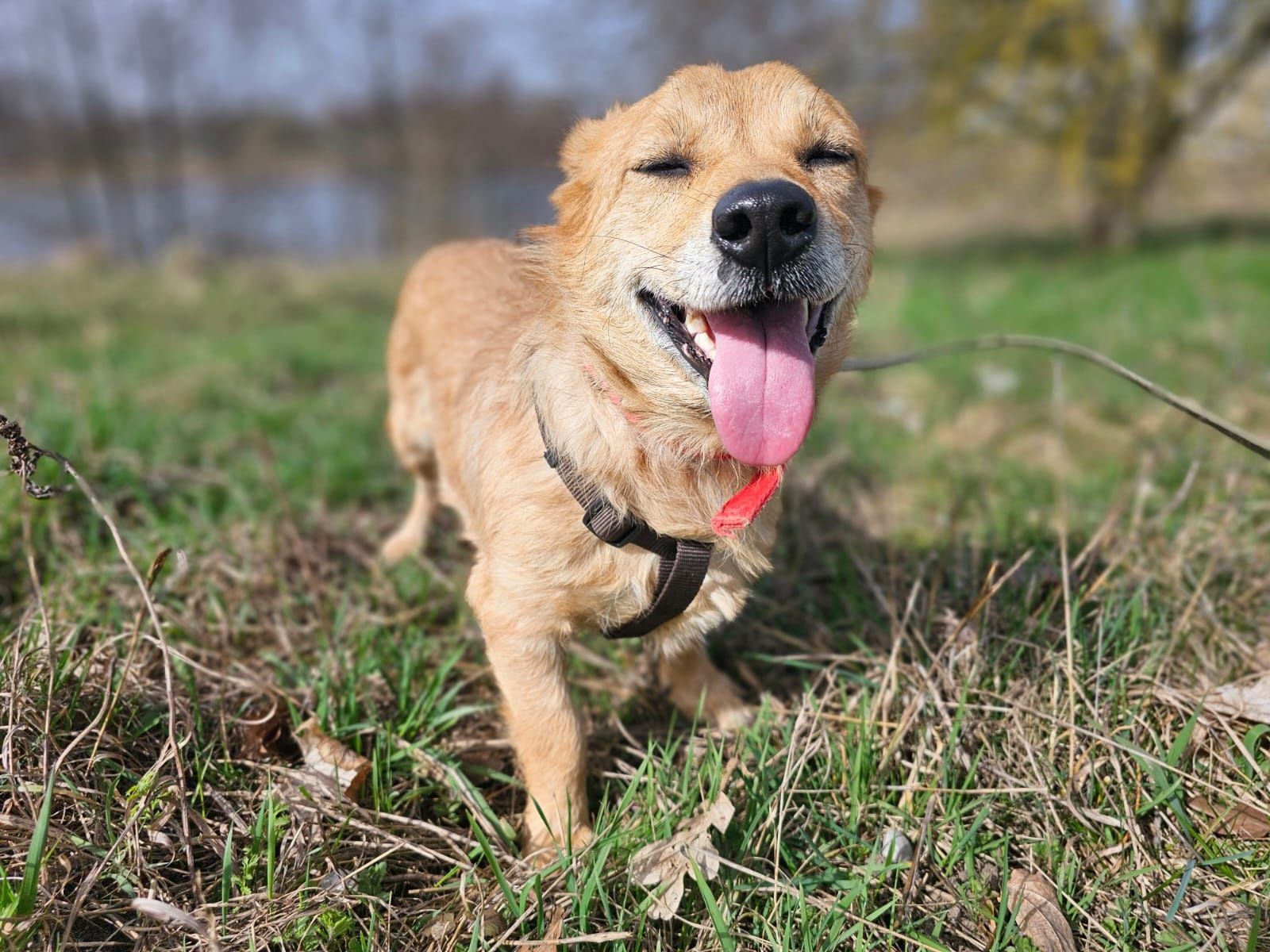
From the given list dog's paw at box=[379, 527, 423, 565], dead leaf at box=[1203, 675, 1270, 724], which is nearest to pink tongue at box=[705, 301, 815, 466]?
dead leaf at box=[1203, 675, 1270, 724]

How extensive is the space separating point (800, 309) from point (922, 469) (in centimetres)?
256

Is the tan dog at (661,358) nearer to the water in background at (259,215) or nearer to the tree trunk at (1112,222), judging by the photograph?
the tree trunk at (1112,222)

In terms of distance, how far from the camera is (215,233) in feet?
69.5

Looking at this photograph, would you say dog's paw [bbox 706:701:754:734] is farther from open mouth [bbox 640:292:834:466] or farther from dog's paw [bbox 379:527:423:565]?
dog's paw [bbox 379:527:423:565]

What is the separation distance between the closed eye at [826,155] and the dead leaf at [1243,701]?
1764mm

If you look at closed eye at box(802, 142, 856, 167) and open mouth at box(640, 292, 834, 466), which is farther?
closed eye at box(802, 142, 856, 167)

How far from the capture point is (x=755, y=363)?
80.9 inches

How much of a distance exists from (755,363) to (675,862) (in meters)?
1.22

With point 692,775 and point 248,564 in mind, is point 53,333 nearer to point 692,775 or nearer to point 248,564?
point 248,564

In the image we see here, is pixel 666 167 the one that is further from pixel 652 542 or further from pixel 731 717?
pixel 731 717

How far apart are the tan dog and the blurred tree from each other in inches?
415

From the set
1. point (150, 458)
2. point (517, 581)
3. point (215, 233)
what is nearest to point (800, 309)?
point (517, 581)

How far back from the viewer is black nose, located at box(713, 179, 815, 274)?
189 centimetres

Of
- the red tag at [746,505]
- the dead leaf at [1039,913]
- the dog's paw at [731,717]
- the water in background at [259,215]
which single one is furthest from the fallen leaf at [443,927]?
the water in background at [259,215]
